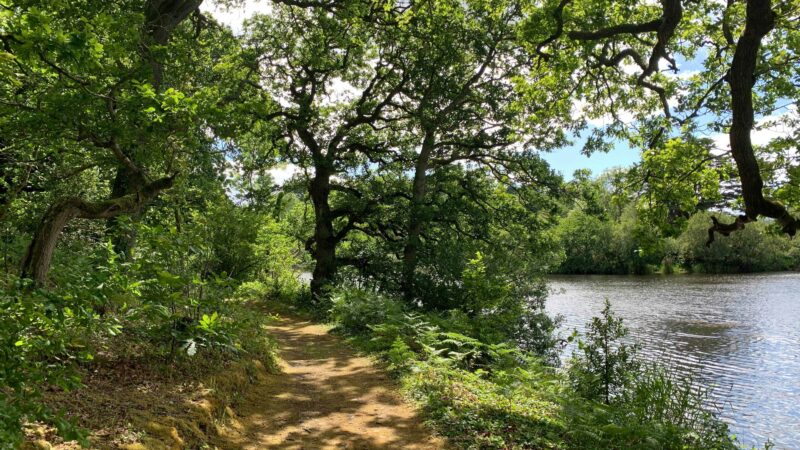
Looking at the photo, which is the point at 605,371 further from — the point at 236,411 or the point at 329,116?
the point at 329,116

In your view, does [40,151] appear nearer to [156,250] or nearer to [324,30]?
[156,250]

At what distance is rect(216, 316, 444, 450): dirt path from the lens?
519 cm

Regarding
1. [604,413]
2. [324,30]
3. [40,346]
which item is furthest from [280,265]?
[40,346]

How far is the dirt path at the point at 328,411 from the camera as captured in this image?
17.0 ft

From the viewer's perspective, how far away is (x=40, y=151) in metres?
7.58

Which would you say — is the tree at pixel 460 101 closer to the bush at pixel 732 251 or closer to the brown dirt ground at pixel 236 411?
the brown dirt ground at pixel 236 411

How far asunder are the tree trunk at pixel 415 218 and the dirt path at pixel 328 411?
25.1 ft

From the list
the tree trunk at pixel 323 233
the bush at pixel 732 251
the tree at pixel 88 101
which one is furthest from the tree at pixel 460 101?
the bush at pixel 732 251

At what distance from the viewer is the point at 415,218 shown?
1662cm

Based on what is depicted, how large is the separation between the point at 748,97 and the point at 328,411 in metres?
5.63

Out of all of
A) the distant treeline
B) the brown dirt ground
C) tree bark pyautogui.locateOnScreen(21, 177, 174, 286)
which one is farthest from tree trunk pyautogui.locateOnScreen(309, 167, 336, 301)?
the distant treeline

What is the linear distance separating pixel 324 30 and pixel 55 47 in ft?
30.8

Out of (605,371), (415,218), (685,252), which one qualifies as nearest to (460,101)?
(415,218)

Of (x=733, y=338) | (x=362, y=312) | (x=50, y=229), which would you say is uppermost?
(x=50, y=229)
